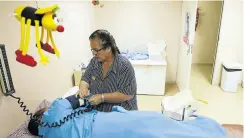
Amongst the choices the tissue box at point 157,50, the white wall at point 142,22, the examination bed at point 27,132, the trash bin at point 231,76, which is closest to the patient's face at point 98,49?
the examination bed at point 27,132

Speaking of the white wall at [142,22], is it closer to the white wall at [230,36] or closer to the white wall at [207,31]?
the white wall at [230,36]

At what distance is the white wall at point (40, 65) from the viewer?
1.51 m

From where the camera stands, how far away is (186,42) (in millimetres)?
3301

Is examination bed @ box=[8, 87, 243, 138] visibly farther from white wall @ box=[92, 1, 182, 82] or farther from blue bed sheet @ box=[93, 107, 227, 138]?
white wall @ box=[92, 1, 182, 82]

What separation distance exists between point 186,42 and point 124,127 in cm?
236

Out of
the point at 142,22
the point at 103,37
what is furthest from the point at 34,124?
the point at 142,22

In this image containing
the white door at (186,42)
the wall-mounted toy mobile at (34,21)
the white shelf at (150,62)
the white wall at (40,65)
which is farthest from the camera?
the white shelf at (150,62)

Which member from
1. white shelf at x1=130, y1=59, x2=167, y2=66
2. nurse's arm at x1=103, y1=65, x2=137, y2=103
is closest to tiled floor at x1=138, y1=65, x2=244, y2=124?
white shelf at x1=130, y1=59, x2=167, y2=66

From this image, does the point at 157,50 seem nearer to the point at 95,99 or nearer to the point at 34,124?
the point at 95,99

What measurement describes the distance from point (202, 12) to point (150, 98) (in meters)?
2.55

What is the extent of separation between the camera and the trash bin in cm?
371

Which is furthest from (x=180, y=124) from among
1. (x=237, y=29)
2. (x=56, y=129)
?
(x=237, y=29)

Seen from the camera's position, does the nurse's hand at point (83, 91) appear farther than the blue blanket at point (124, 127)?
Yes

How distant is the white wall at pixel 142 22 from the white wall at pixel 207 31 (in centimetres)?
147
